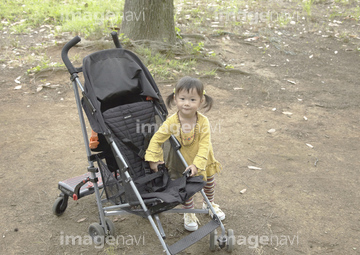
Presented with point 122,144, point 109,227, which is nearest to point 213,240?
point 109,227

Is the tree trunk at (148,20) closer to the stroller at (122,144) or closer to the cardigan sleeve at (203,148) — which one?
the stroller at (122,144)

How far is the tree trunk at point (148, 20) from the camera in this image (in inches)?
283

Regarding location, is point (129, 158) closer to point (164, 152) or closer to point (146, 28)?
point (164, 152)

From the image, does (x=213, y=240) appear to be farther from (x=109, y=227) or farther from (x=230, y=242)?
(x=109, y=227)

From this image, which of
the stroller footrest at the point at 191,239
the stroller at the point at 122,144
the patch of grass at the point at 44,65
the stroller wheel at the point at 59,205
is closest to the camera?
the stroller footrest at the point at 191,239

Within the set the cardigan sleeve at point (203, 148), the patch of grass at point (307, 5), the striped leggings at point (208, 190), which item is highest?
the patch of grass at point (307, 5)

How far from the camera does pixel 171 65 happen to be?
712 cm

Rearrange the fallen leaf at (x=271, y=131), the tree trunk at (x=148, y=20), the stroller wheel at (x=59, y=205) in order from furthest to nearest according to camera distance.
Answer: the tree trunk at (x=148, y=20) < the fallen leaf at (x=271, y=131) < the stroller wheel at (x=59, y=205)

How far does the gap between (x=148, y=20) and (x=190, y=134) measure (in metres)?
4.68

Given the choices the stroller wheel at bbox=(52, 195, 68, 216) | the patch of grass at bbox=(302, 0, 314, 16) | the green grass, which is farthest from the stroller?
the patch of grass at bbox=(302, 0, 314, 16)

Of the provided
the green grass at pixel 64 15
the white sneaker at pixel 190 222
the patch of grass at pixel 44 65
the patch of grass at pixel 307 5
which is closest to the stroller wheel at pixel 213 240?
the white sneaker at pixel 190 222

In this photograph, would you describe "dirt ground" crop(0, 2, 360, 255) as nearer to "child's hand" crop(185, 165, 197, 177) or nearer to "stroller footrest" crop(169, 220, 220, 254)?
"stroller footrest" crop(169, 220, 220, 254)

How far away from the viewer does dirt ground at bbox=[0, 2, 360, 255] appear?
337 centimetres

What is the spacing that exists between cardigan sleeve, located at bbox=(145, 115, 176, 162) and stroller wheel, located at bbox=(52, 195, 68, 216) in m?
1.05
